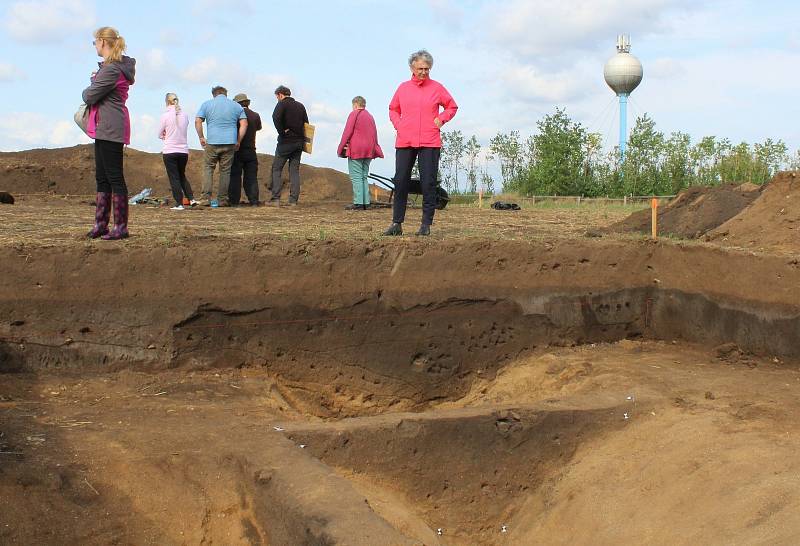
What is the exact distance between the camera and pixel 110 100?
24.5ft

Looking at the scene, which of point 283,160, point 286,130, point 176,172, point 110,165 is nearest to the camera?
point 110,165

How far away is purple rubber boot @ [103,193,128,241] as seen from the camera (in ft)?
25.2

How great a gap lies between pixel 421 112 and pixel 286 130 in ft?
16.5

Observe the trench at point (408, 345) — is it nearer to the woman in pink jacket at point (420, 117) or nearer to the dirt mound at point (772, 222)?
the woman in pink jacket at point (420, 117)

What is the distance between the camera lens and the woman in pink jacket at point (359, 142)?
1282cm

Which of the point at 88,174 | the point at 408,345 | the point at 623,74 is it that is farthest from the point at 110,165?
the point at 623,74

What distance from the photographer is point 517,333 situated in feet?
27.3

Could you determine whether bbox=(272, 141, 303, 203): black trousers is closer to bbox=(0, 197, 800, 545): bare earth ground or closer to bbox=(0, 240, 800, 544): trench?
bbox=(0, 197, 800, 545): bare earth ground

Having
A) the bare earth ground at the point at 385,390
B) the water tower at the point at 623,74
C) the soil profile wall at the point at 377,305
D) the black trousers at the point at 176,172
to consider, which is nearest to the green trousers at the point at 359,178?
the black trousers at the point at 176,172

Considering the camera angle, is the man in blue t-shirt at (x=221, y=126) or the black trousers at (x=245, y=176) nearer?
the man in blue t-shirt at (x=221, y=126)

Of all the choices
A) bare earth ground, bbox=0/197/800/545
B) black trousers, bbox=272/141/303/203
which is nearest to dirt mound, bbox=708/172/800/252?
bare earth ground, bbox=0/197/800/545

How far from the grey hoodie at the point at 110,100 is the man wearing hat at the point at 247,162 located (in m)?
5.34

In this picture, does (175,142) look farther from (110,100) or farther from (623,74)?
(623,74)

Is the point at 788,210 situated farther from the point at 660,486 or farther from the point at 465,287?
the point at 660,486
